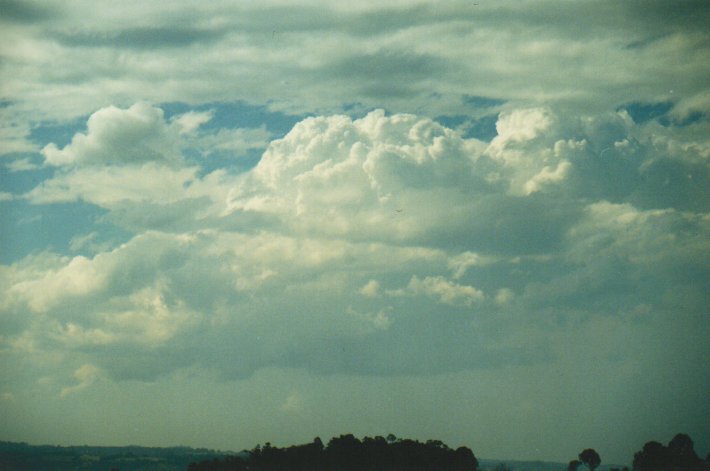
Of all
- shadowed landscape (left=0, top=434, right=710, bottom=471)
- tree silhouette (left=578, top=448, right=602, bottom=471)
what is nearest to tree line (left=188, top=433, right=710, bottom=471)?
shadowed landscape (left=0, top=434, right=710, bottom=471)

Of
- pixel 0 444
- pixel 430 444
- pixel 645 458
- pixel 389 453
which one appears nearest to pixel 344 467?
pixel 389 453

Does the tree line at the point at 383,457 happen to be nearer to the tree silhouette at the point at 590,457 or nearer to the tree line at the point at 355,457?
the tree line at the point at 355,457

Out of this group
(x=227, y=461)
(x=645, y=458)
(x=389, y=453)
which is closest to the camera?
(x=645, y=458)

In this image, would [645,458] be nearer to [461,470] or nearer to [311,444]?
[461,470]

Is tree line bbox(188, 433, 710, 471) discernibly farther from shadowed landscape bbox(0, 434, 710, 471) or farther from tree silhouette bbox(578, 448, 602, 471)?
tree silhouette bbox(578, 448, 602, 471)

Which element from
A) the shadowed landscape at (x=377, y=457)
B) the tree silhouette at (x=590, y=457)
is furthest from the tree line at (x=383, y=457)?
the tree silhouette at (x=590, y=457)

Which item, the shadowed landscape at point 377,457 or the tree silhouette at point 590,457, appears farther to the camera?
the tree silhouette at point 590,457

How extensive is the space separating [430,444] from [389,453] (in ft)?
54.7

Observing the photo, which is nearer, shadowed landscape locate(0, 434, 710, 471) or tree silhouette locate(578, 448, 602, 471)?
shadowed landscape locate(0, 434, 710, 471)

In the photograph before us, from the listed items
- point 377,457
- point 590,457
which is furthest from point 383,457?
point 590,457

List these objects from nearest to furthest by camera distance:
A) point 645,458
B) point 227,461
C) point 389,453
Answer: point 645,458 → point 389,453 → point 227,461

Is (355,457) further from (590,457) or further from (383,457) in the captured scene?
(590,457)

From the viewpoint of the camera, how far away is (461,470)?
591 ft

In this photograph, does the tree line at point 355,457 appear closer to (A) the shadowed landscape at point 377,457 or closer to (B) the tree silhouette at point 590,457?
(A) the shadowed landscape at point 377,457
